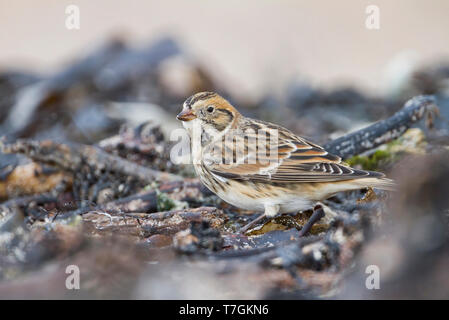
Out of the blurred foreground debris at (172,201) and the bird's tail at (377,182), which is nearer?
the blurred foreground debris at (172,201)

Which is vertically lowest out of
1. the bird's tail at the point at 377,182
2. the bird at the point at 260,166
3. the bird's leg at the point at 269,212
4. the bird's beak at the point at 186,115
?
the bird's leg at the point at 269,212

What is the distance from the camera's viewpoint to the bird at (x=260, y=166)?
3.95 m

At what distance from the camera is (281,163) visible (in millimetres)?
4094

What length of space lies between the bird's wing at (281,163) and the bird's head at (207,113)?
8.5 inches

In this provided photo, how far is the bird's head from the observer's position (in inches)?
173

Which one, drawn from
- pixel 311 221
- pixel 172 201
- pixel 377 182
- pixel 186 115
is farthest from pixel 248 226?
pixel 186 115

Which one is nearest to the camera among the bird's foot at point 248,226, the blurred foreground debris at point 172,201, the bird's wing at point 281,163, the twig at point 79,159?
the blurred foreground debris at point 172,201

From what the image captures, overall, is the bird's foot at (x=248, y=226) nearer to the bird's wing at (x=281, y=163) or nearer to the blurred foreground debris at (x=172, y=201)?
the blurred foreground debris at (x=172, y=201)

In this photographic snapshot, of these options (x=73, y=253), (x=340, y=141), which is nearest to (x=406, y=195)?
(x=73, y=253)

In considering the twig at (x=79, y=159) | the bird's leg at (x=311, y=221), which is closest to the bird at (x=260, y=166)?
the bird's leg at (x=311, y=221)

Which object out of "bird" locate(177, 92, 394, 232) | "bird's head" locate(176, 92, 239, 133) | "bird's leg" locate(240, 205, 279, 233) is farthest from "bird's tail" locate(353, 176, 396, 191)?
"bird's head" locate(176, 92, 239, 133)

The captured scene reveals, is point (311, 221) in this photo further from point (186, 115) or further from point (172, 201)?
point (186, 115)

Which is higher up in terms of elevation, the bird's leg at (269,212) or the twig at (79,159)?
the twig at (79,159)

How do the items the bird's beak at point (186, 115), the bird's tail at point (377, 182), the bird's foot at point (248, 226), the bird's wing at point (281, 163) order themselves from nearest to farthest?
the bird's tail at point (377, 182), the bird's foot at point (248, 226), the bird's wing at point (281, 163), the bird's beak at point (186, 115)
